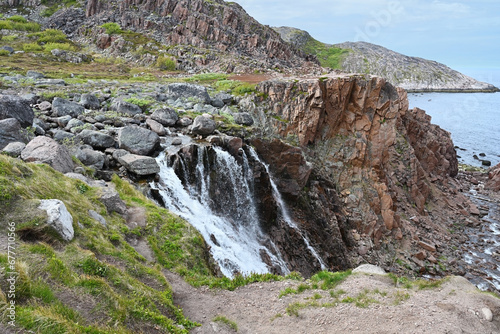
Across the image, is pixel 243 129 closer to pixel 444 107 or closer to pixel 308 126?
pixel 308 126

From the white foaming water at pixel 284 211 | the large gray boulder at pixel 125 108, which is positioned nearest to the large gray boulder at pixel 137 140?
the large gray boulder at pixel 125 108

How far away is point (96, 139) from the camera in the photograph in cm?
1789

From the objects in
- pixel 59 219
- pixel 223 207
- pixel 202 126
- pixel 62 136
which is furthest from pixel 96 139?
pixel 59 219

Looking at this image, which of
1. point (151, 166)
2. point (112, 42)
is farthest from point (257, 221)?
point (112, 42)

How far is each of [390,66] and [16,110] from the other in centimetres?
19617

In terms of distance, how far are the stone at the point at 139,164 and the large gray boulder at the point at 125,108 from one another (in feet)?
25.0

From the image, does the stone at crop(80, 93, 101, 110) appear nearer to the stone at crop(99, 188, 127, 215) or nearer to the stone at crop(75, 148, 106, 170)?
the stone at crop(75, 148, 106, 170)

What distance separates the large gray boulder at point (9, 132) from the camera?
13.7 metres

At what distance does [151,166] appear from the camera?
56.1ft

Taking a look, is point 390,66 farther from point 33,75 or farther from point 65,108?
point 65,108

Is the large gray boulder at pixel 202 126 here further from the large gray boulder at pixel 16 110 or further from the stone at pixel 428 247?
the stone at pixel 428 247

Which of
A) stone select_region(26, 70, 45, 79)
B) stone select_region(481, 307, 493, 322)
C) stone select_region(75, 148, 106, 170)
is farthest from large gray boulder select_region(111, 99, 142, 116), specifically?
stone select_region(481, 307, 493, 322)

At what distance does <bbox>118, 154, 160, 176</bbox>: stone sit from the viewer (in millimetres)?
16750

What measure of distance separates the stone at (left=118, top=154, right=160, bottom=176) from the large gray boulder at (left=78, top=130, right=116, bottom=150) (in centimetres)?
186
